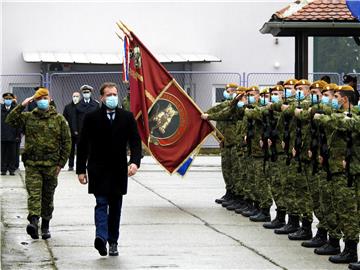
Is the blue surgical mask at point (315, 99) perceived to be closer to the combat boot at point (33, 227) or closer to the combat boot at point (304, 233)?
the combat boot at point (304, 233)

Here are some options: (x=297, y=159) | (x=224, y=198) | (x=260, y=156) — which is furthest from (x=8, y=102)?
(x=297, y=159)

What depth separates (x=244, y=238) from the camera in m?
12.8

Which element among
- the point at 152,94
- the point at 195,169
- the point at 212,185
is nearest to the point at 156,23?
the point at 195,169

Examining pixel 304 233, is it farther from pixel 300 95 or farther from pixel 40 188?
pixel 40 188

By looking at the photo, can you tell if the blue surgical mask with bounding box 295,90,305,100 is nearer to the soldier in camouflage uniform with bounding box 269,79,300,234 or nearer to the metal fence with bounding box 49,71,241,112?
the soldier in camouflage uniform with bounding box 269,79,300,234

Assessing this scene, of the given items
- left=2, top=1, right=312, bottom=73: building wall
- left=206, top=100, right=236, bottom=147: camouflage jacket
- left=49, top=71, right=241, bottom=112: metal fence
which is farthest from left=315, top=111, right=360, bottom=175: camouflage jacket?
left=2, top=1, right=312, bottom=73: building wall

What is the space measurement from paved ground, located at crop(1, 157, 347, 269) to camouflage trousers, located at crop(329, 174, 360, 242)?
37 cm

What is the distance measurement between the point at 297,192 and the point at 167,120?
4336 millimetres

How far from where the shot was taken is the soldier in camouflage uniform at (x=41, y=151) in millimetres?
12633

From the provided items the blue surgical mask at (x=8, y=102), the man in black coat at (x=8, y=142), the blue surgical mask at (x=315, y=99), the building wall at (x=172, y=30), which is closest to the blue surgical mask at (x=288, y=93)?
the blue surgical mask at (x=315, y=99)

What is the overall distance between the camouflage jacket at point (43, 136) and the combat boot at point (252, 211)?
3.28 m

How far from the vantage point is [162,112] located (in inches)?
657

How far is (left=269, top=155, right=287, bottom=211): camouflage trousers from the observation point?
43.0 feet

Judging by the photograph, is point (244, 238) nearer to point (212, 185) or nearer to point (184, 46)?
point (212, 185)
